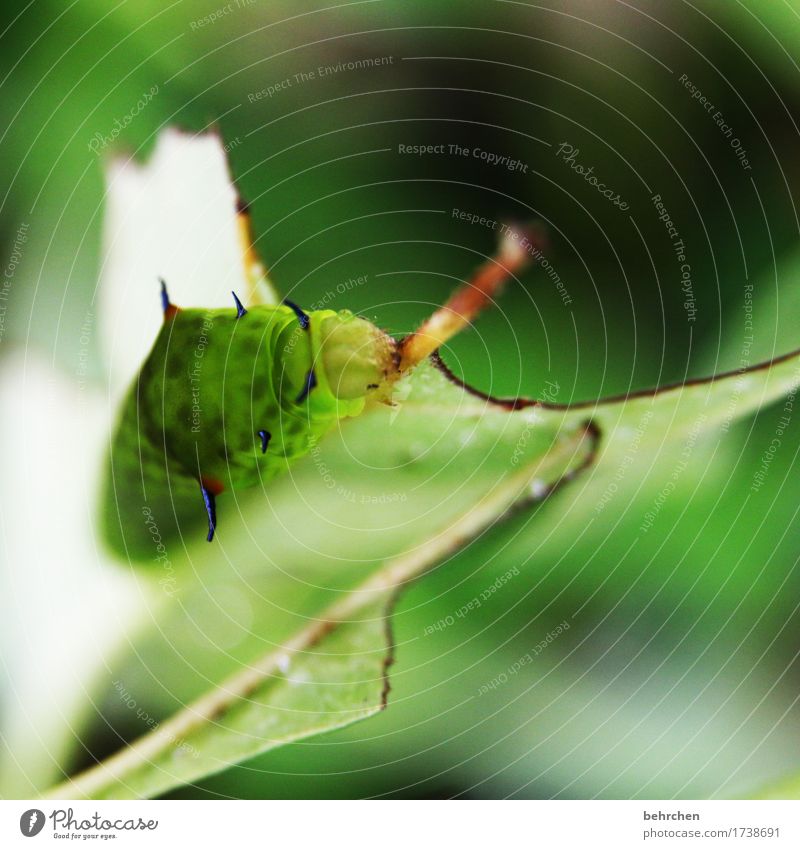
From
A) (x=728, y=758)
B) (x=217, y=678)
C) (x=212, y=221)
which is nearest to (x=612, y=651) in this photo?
(x=728, y=758)

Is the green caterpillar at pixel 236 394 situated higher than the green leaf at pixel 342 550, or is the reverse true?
the green caterpillar at pixel 236 394

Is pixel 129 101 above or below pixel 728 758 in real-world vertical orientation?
above

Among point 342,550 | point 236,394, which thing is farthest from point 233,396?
point 342,550

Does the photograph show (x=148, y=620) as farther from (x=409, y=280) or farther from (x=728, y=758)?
(x=728, y=758)

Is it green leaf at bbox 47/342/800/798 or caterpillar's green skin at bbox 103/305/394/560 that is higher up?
caterpillar's green skin at bbox 103/305/394/560
